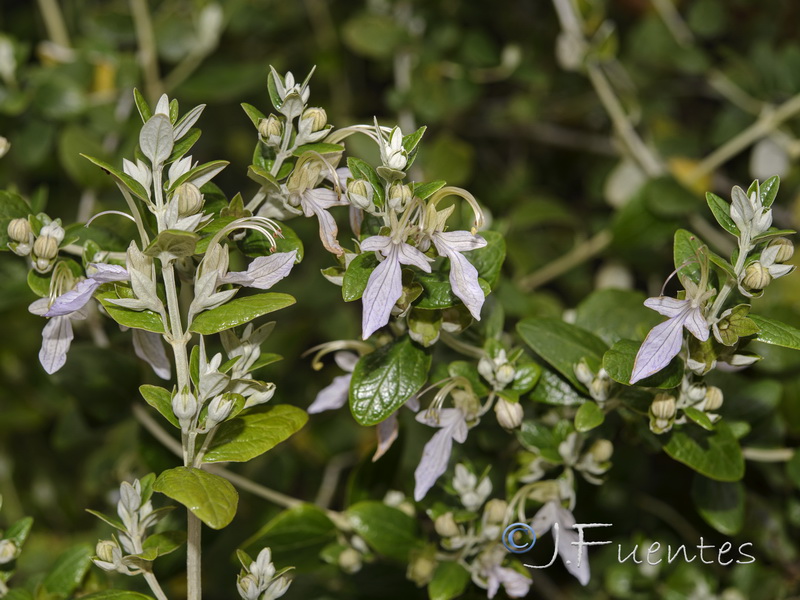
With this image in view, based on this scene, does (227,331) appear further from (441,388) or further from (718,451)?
(718,451)

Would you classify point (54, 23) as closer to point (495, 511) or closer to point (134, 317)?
point (134, 317)

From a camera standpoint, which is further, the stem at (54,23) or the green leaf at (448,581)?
the stem at (54,23)

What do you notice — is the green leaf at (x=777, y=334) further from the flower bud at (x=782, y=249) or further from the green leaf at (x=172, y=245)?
the green leaf at (x=172, y=245)

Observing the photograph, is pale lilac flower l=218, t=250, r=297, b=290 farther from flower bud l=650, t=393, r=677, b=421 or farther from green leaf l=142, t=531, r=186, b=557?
flower bud l=650, t=393, r=677, b=421

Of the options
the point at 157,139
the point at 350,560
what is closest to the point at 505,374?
the point at 350,560

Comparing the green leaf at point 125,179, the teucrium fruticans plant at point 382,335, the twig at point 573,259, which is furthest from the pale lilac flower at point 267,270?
the twig at point 573,259

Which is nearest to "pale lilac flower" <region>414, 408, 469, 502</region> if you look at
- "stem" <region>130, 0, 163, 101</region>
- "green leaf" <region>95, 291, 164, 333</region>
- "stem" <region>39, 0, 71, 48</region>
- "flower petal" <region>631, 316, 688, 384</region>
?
"flower petal" <region>631, 316, 688, 384</region>
